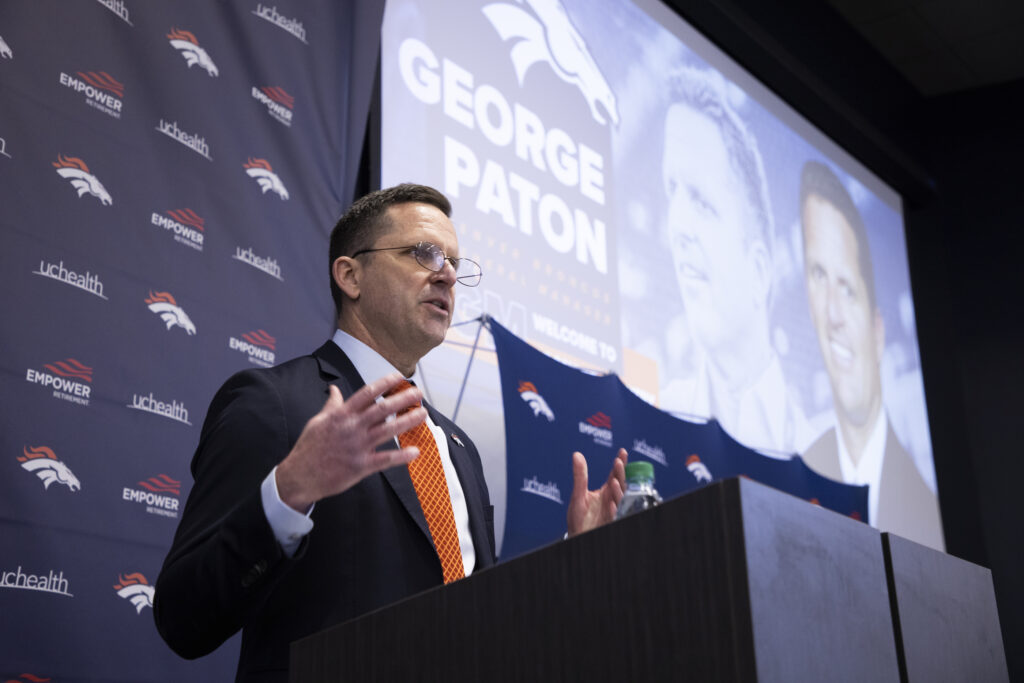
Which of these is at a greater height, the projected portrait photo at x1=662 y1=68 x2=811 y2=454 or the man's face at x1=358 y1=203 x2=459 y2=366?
the projected portrait photo at x1=662 y1=68 x2=811 y2=454

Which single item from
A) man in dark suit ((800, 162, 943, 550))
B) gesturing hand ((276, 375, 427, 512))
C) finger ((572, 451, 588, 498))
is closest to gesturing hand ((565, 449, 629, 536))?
finger ((572, 451, 588, 498))

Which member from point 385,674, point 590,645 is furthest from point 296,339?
point 590,645

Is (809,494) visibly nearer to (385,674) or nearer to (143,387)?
(143,387)

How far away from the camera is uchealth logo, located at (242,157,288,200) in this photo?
9.32 ft

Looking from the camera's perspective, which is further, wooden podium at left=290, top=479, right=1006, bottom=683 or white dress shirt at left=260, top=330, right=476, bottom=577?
white dress shirt at left=260, top=330, right=476, bottom=577

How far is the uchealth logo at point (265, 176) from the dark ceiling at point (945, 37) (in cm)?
470

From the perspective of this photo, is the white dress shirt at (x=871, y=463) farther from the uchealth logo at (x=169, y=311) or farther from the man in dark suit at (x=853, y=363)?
the uchealth logo at (x=169, y=311)

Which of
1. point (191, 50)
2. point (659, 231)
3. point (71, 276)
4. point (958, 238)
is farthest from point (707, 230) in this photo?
point (958, 238)

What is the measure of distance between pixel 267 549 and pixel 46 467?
1.11 m

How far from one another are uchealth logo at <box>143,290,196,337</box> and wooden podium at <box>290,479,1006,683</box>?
58.9 inches

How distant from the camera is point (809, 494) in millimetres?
4266

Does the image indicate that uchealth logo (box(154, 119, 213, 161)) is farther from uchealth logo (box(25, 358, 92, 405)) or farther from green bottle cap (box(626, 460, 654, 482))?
green bottle cap (box(626, 460, 654, 482))

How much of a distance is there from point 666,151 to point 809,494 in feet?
5.27

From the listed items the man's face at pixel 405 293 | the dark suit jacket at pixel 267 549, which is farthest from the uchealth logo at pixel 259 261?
the dark suit jacket at pixel 267 549
